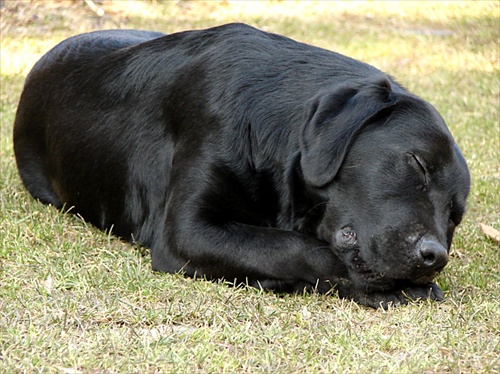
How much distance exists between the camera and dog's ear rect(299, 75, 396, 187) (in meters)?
3.59

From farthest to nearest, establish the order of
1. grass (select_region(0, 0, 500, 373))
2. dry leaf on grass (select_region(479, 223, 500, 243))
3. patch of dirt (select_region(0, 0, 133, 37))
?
patch of dirt (select_region(0, 0, 133, 37)) → dry leaf on grass (select_region(479, 223, 500, 243)) → grass (select_region(0, 0, 500, 373))

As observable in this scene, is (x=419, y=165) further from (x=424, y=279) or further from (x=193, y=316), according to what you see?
(x=193, y=316)

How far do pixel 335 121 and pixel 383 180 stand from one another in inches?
12.6

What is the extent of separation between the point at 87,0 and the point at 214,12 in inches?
73.3

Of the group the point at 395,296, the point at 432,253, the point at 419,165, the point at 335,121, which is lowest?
the point at 395,296

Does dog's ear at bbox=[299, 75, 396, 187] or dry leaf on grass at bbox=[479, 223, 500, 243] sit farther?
dry leaf on grass at bbox=[479, 223, 500, 243]

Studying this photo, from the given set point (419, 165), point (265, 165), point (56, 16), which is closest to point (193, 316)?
point (265, 165)

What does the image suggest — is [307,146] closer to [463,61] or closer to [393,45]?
[463,61]

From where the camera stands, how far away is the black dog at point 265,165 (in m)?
3.55

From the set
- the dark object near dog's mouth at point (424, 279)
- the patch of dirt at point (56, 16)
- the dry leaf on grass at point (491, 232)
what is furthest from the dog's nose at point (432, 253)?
the patch of dirt at point (56, 16)

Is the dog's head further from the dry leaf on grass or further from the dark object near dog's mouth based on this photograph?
the dry leaf on grass

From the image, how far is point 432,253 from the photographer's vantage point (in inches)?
135

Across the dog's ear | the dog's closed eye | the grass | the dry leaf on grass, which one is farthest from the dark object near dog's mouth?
the dry leaf on grass

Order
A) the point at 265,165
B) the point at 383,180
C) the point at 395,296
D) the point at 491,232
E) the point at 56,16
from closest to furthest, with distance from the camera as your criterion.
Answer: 1. the point at 383,180
2. the point at 395,296
3. the point at 265,165
4. the point at 491,232
5. the point at 56,16
